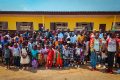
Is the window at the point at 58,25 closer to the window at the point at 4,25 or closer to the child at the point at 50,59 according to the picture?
the window at the point at 4,25

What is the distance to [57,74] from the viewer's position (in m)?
11.5

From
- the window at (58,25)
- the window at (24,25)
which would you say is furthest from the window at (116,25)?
the window at (24,25)

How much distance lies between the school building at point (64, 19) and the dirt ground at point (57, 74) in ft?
30.7

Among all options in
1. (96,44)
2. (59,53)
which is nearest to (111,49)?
(96,44)

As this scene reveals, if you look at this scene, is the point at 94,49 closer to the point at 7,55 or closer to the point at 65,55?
the point at 65,55

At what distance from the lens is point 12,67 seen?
12.8 metres

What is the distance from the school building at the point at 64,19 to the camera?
68.7 feet

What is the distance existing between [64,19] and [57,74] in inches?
420

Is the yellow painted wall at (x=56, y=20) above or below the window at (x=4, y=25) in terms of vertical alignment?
above

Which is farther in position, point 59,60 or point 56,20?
point 56,20

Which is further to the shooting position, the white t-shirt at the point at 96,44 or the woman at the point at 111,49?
the white t-shirt at the point at 96,44

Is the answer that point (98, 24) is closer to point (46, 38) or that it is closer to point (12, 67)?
point (46, 38)

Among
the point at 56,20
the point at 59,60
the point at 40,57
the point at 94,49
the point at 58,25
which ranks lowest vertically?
the point at 59,60

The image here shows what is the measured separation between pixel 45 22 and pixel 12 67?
950 centimetres
